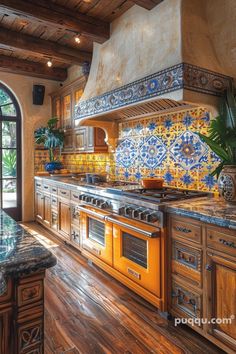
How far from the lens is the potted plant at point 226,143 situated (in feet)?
6.44

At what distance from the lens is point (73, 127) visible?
4371 mm

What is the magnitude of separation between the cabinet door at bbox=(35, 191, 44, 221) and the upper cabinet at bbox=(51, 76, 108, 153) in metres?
0.92

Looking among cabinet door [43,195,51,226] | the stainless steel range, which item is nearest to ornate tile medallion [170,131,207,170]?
the stainless steel range

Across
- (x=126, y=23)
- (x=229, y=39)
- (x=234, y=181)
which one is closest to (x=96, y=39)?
(x=126, y=23)

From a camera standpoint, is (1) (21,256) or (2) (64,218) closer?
(1) (21,256)

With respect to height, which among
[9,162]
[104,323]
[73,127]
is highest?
[73,127]

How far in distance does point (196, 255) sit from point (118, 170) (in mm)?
2077

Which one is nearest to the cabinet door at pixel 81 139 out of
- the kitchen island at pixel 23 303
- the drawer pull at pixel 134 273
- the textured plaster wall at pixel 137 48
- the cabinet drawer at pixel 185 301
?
the textured plaster wall at pixel 137 48

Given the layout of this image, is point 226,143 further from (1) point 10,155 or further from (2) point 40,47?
(1) point 10,155

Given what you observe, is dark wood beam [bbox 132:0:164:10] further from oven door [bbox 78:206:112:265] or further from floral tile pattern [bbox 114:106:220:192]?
oven door [bbox 78:206:112:265]

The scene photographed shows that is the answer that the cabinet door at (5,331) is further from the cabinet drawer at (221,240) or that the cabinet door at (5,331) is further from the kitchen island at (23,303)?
the cabinet drawer at (221,240)

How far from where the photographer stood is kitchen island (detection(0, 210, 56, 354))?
2.81 ft

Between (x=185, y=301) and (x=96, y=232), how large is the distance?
129 centimetres

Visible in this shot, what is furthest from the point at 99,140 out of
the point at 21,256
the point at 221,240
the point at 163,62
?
the point at 21,256
